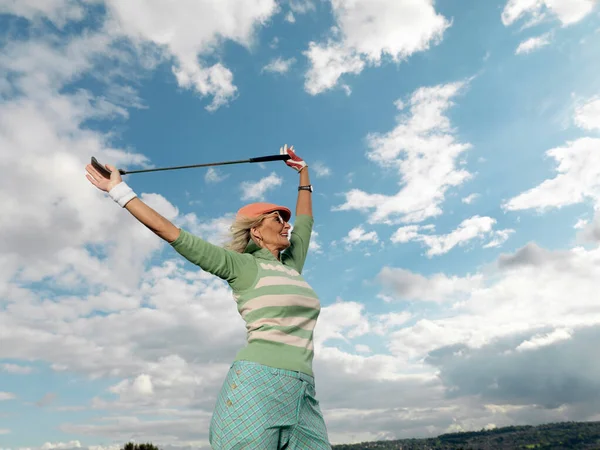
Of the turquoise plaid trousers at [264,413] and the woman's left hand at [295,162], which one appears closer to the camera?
the turquoise plaid trousers at [264,413]

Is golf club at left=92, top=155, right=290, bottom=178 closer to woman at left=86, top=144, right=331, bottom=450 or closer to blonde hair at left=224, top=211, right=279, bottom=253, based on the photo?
woman at left=86, top=144, right=331, bottom=450

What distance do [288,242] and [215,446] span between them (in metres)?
2.07

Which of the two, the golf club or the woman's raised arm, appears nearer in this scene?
the woman's raised arm

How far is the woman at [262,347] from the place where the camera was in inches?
159

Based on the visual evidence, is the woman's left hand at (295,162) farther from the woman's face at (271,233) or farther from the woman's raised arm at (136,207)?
the woman's raised arm at (136,207)

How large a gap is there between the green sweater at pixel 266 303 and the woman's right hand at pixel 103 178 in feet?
2.62

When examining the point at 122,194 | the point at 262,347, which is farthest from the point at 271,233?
the point at 122,194

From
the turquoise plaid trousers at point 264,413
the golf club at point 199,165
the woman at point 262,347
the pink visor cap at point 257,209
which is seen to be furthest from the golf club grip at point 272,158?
the turquoise plaid trousers at point 264,413

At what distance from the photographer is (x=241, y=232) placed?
5285mm

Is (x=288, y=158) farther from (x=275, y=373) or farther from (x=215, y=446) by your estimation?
(x=215, y=446)

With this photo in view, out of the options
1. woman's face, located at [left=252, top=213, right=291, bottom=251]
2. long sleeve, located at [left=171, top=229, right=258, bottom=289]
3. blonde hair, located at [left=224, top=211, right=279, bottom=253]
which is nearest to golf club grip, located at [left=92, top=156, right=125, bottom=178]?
long sleeve, located at [left=171, top=229, right=258, bottom=289]

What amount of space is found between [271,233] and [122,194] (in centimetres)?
149

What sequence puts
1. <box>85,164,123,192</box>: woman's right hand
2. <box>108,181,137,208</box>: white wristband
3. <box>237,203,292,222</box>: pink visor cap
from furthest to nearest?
<box>237,203,292,222</box>: pink visor cap → <box>85,164,123,192</box>: woman's right hand → <box>108,181,137,208</box>: white wristband

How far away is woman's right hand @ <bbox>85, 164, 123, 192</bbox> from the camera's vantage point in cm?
461
